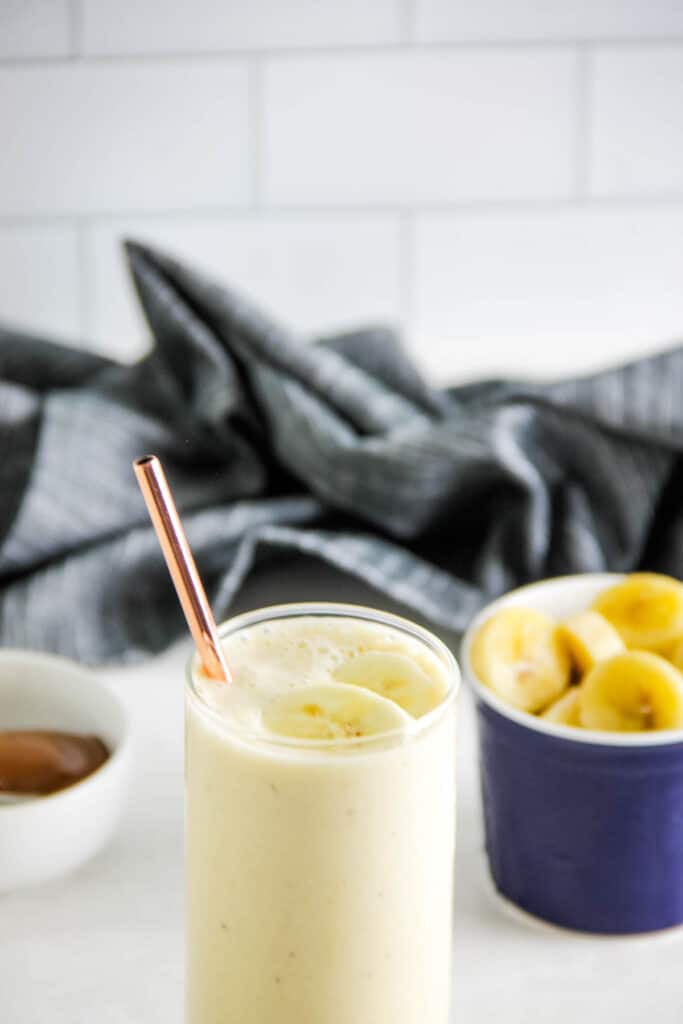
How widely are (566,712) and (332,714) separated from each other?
0.54 feet

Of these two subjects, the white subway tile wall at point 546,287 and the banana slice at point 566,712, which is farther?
the white subway tile wall at point 546,287

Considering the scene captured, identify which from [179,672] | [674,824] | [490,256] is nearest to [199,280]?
[179,672]

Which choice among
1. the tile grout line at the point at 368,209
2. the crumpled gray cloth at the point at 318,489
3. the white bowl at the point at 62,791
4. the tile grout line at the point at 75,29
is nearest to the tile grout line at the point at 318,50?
the tile grout line at the point at 75,29

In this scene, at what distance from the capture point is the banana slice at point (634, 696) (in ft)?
1.73

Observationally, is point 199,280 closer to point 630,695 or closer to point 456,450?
point 456,450

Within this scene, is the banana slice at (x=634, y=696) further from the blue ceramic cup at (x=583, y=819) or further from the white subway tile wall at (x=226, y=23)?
the white subway tile wall at (x=226, y=23)

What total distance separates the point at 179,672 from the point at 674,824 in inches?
12.3

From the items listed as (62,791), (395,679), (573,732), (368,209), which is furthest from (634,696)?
(368,209)

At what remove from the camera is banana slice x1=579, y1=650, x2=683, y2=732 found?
0.53 meters

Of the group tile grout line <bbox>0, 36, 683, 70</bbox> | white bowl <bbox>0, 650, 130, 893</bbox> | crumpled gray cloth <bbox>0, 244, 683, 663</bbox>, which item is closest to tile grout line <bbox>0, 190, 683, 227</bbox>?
tile grout line <bbox>0, 36, 683, 70</bbox>

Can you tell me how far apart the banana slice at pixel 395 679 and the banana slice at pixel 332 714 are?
0.01 m

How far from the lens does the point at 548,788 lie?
0.54 meters

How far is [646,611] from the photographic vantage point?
1.96ft

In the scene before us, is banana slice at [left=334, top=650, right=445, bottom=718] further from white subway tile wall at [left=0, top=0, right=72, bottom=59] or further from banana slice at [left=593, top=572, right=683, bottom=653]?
white subway tile wall at [left=0, top=0, right=72, bottom=59]
